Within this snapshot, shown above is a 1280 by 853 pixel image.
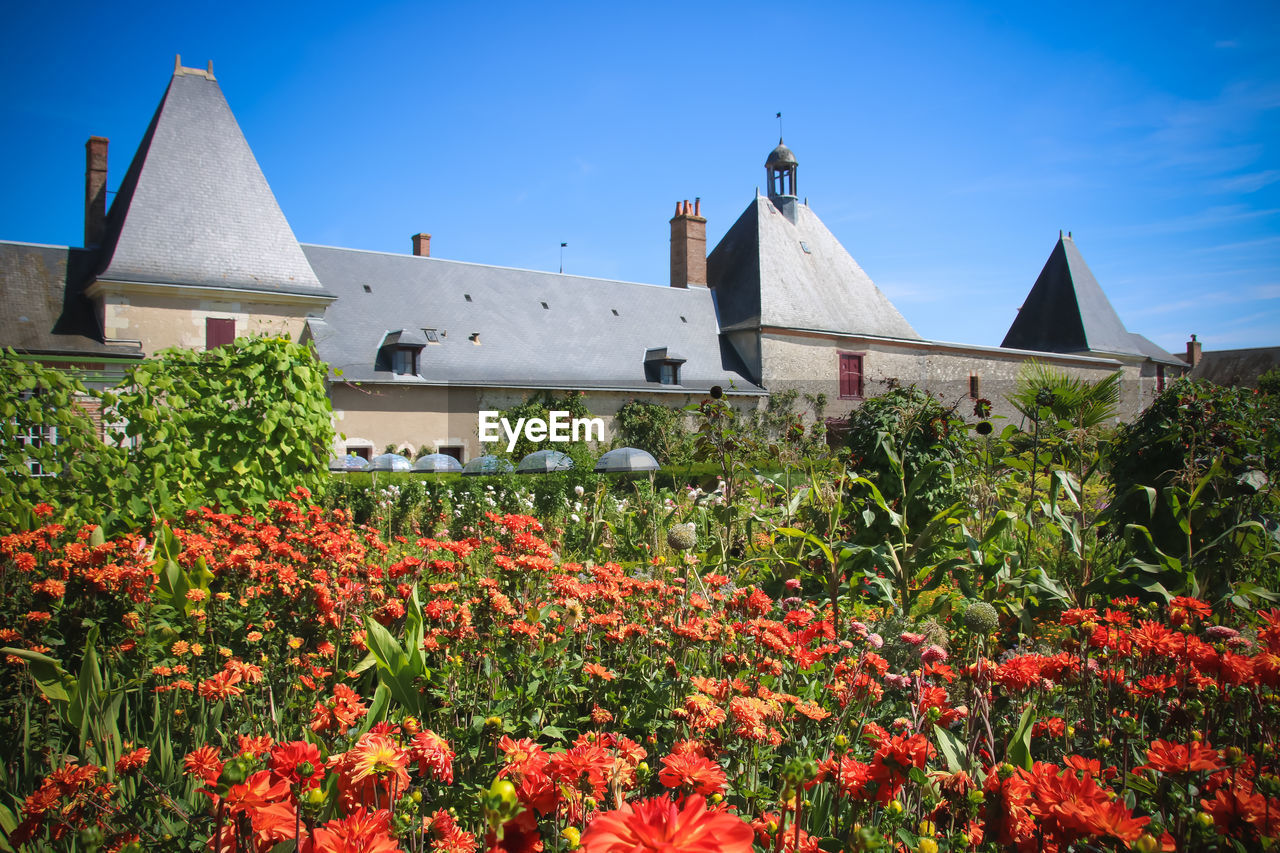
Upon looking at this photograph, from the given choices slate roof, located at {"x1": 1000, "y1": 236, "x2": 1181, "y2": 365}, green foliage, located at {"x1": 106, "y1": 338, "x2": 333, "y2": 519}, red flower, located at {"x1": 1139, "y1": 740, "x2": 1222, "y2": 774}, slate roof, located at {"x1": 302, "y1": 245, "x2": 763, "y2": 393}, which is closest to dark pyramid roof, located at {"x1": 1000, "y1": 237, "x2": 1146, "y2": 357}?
slate roof, located at {"x1": 1000, "y1": 236, "x2": 1181, "y2": 365}

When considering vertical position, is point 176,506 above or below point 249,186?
below

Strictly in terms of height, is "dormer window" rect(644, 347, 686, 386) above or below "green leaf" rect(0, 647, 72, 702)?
above

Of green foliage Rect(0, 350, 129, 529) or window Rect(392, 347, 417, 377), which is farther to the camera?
window Rect(392, 347, 417, 377)

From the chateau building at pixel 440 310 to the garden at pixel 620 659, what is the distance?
24.4ft

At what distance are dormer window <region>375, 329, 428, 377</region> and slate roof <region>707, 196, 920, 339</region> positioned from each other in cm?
947

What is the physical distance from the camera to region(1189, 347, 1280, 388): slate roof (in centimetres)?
3478

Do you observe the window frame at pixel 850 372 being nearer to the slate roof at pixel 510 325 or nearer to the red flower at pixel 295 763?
the slate roof at pixel 510 325

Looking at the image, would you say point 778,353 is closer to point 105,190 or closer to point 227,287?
point 227,287

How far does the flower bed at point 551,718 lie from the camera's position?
3.52 ft

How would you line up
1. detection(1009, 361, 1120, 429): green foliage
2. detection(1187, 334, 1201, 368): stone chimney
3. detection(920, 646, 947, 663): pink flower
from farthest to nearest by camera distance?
1. detection(1187, 334, 1201, 368): stone chimney
2. detection(1009, 361, 1120, 429): green foliage
3. detection(920, 646, 947, 663): pink flower

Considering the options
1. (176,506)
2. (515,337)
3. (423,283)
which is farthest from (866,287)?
(176,506)

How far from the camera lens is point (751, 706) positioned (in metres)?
1.55

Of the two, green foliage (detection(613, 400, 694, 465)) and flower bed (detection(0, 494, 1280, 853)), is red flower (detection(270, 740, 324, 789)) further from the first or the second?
green foliage (detection(613, 400, 694, 465))

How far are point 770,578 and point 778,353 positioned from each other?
1645cm
